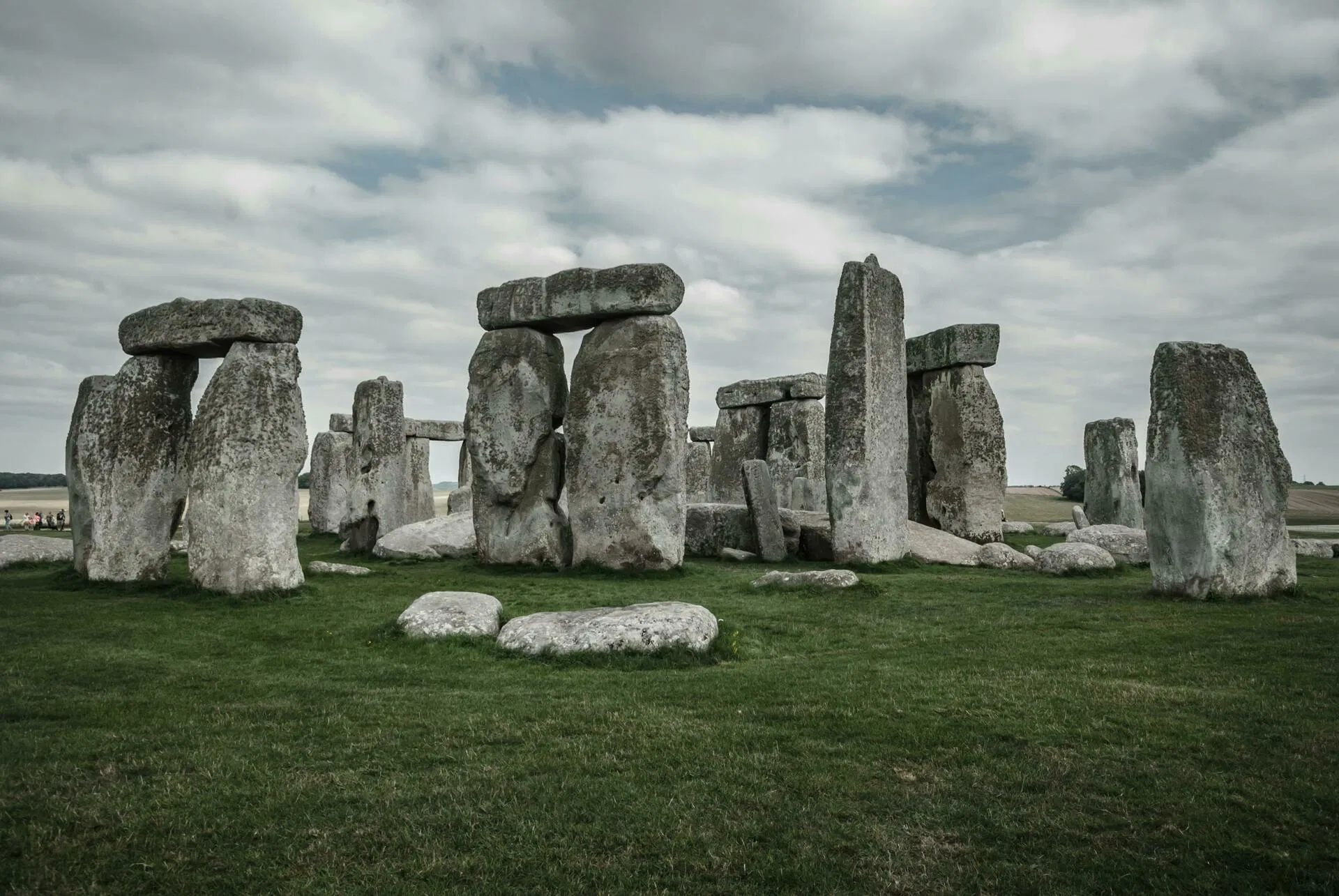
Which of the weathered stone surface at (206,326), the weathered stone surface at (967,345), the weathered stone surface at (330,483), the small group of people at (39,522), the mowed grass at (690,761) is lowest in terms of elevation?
the mowed grass at (690,761)

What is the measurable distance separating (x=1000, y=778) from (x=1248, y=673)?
3.08m

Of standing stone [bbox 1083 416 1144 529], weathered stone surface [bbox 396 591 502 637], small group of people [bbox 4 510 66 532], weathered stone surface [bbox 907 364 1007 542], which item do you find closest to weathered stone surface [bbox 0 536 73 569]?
weathered stone surface [bbox 396 591 502 637]

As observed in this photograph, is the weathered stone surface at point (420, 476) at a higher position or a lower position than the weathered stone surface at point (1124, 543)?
higher

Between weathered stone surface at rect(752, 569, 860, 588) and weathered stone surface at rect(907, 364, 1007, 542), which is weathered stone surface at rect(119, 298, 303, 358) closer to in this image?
weathered stone surface at rect(752, 569, 860, 588)

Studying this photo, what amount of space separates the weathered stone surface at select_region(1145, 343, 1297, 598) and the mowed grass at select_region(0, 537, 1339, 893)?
1.20 metres

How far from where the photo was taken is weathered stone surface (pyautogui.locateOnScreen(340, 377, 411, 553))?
19.0 metres

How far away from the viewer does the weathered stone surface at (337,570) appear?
1368cm

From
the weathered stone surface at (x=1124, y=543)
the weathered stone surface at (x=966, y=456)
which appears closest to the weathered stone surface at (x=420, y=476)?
the weathered stone surface at (x=966, y=456)

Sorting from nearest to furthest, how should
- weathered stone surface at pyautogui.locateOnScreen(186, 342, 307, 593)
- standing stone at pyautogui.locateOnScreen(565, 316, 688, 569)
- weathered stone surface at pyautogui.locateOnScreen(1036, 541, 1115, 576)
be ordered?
weathered stone surface at pyautogui.locateOnScreen(186, 342, 307, 593)
weathered stone surface at pyautogui.locateOnScreen(1036, 541, 1115, 576)
standing stone at pyautogui.locateOnScreen(565, 316, 688, 569)

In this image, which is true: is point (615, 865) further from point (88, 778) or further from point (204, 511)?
point (204, 511)

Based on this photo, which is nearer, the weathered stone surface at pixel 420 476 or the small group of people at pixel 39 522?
the weathered stone surface at pixel 420 476

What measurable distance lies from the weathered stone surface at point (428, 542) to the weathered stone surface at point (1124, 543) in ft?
33.9

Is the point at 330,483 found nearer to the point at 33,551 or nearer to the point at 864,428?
the point at 33,551

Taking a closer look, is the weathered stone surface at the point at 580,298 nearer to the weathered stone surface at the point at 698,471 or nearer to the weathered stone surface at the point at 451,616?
the weathered stone surface at the point at 451,616
